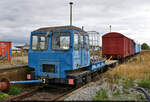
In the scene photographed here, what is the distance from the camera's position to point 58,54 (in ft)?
24.0

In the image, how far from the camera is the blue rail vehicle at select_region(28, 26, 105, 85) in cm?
716

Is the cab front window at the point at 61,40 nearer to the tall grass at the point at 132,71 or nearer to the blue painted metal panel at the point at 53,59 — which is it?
the blue painted metal panel at the point at 53,59

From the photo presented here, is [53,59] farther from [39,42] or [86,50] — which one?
[86,50]

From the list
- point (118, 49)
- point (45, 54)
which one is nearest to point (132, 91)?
point (45, 54)

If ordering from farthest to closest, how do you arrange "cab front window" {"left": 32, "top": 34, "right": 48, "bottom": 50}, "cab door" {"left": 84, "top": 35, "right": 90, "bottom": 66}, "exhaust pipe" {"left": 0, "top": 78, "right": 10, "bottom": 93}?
"cab door" {"left": 84, "top": 35, "right": 90, "bottom": 66}
"cab front window" {"left": 32, "top": 34, "right": 48, "bottom": 50}
"exhaust pipe" {"left": 0, "top": 78, "right": 10, "bottom": 93}

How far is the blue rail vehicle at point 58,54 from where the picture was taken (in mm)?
7156

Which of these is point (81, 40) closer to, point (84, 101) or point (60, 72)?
point (60, 72)

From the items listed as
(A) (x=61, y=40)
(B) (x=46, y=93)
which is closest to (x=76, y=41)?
(A) (x=61, y=40)

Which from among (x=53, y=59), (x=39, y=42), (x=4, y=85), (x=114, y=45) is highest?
(x=114, y=45)

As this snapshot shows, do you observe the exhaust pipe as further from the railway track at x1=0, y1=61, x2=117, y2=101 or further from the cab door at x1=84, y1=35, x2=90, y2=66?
the cab door at x1=84, y1=35, x2=90, y2=66

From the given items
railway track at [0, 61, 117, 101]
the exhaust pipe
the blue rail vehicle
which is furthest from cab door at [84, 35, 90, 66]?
the exhaust pipe

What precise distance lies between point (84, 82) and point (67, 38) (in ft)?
8.88

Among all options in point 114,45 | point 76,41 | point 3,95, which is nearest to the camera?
point 3,95

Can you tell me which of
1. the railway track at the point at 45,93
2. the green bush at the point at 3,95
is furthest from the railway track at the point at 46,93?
the green bush at the point at 3,95
